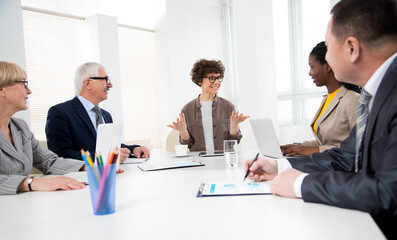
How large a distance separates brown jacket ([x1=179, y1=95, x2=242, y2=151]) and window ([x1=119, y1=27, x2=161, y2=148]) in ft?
10.1

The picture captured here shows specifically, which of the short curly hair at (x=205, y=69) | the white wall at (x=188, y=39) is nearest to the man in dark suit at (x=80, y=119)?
the short curly hair at (x=205, y=69)

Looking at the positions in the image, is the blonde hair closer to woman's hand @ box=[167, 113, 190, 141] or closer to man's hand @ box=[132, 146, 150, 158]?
man's hand @ box=[132, 146, 150, 158]

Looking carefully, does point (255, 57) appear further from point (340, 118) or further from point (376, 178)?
point (376, 178)

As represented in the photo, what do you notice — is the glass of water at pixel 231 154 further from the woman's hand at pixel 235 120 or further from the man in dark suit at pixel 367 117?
the woman's hand at pixel 235 120

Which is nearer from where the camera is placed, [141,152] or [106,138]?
[106,138]

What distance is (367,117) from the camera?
110cm

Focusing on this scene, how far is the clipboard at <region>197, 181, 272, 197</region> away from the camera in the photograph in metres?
1.16

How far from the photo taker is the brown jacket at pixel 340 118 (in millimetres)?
2139

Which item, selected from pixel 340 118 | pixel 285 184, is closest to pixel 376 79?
pixel 285 184

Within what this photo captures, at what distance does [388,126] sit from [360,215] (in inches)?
11.4

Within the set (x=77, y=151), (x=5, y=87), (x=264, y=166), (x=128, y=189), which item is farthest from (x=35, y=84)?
(x=264, y=166)

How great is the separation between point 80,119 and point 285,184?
6.66 ft

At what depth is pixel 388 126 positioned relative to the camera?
949mm

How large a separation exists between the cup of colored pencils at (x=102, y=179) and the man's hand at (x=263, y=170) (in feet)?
1.94
